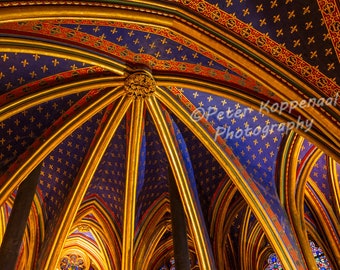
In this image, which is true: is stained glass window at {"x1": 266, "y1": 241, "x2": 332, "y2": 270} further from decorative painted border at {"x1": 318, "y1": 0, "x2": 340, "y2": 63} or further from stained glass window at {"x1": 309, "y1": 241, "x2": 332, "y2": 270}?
decorative painted border at {"x1": 318, "y1": 0, "x2": 340, "y2": 63}

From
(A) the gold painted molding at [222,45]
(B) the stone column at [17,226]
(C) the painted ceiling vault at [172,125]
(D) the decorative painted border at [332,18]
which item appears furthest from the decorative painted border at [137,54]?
(B) the stone column at [17,226]

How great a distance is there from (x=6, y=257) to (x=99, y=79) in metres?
3.93

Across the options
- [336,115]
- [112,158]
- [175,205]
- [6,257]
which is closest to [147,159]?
[112,158]

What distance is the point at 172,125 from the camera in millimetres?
10836

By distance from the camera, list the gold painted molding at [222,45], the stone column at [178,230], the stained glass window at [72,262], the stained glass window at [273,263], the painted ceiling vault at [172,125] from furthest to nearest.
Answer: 1. the stained glass window at [72,262]
2. the stained glass window at [273,263]
3. the stone column at [178,230]
4. the painted ceiling vault at [172,125]
5. the gold painted molding at [222,45]

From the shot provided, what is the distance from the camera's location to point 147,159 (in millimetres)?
11859

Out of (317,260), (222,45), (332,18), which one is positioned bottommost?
(317,260)

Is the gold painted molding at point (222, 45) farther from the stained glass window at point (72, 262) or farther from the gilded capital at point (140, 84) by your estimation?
the stained glass window at point (72, 262)

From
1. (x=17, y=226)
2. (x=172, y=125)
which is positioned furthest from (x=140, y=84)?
(x=17, y=226)

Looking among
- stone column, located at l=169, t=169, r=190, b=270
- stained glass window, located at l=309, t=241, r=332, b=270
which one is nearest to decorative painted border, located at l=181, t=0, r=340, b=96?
stone column, located at l=169, t=169, r=190, b=270

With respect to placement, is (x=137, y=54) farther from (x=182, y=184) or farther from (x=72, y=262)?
(x=72, y=262)

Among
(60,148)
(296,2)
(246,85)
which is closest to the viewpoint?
(296,2)

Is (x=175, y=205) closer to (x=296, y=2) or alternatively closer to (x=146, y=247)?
(x=146, y=247)

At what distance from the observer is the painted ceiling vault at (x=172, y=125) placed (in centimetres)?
737
